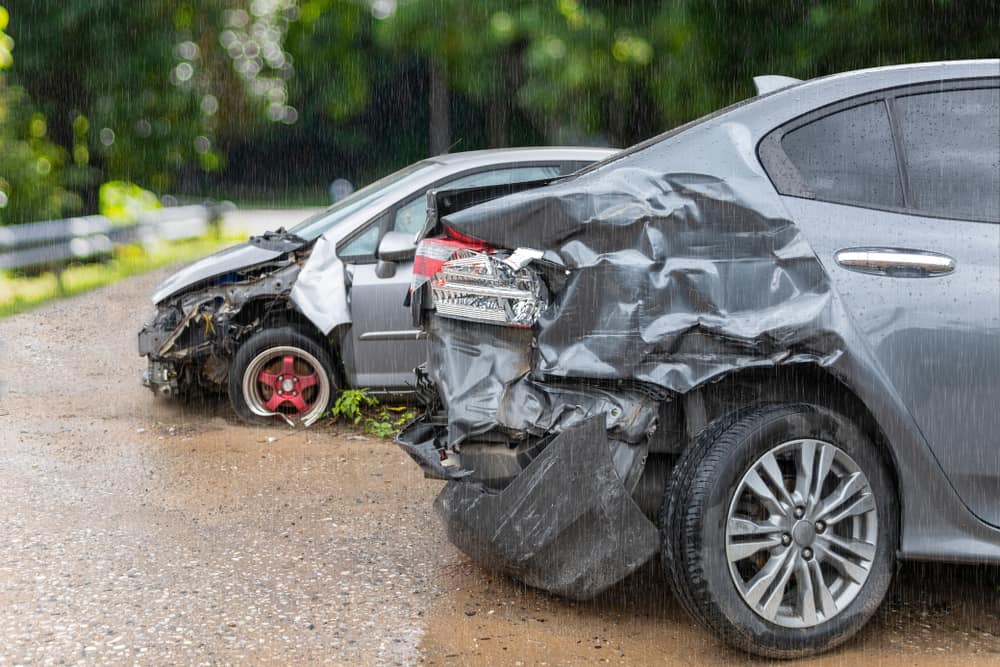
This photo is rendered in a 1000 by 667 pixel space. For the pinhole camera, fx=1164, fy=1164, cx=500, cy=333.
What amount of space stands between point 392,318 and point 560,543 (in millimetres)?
3372

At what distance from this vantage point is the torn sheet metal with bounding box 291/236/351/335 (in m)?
7.20

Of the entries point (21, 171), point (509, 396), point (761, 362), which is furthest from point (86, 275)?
point (761, 362)

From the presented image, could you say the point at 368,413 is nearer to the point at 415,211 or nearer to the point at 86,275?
the point at 415,211

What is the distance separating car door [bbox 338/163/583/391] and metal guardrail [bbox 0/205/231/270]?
7.77 m

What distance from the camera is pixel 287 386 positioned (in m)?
7.56

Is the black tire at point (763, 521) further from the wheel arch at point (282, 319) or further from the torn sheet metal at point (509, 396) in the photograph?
the wheel arch at point (282, 319)

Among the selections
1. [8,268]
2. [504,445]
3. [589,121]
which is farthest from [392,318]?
[8,268]

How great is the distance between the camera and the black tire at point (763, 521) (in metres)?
3.83

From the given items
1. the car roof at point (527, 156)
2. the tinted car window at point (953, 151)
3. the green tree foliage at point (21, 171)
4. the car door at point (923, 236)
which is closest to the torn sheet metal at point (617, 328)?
the car door at point (923, 236)

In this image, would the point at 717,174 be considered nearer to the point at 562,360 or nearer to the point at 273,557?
the point at 562,360

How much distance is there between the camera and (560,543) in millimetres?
4035

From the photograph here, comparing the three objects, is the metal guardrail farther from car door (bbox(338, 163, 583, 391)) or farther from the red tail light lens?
the red tail light lens

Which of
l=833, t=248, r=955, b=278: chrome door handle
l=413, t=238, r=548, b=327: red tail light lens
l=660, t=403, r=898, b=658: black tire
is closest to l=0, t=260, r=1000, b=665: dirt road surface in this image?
l=660, t=403, r=898, b=658: black tire

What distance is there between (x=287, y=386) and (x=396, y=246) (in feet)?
4.32
